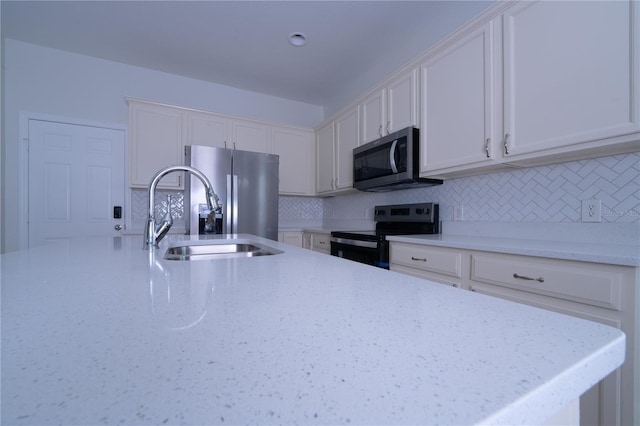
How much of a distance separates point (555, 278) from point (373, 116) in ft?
6.81

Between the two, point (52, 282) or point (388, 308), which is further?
point (52, 282)

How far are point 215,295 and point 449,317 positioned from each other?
0.37 m

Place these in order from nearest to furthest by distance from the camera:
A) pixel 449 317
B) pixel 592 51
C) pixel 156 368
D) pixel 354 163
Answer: pixel 156 368 → pixel 449 317 → pixel 592 51 → pixel 354 163

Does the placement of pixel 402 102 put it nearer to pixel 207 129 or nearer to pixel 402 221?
pixel 402 221

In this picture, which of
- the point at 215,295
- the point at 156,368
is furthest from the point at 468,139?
the point at 156,368

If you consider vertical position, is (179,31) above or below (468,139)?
above

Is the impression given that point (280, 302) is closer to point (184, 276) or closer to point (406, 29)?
point (184, 276)

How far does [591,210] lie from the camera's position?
1.48 metres

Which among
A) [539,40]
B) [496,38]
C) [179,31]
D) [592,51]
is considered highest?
[179,31]

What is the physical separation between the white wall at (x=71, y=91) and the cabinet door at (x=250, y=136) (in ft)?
1.35

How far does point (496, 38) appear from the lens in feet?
5.53

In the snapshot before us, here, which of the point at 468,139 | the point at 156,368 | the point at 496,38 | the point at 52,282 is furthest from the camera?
the point at 468,139

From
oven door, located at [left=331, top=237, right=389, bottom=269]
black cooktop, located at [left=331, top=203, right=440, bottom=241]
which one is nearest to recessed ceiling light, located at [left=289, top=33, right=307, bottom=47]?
black cooktop, located at [left=331, top=203, right=440, bottom=241]

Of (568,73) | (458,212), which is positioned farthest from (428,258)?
(568,73)
